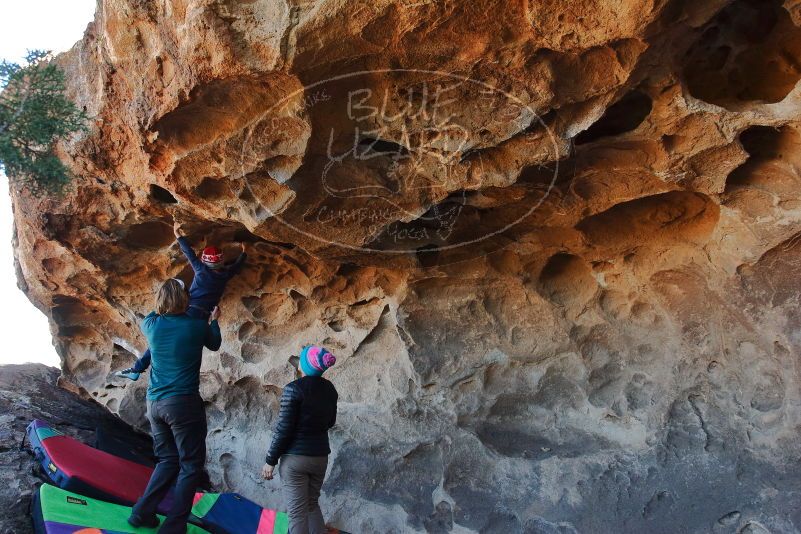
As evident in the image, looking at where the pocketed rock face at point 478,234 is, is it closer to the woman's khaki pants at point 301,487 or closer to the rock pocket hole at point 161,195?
the rock pocket hole at point 161,195

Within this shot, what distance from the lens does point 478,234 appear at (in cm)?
407

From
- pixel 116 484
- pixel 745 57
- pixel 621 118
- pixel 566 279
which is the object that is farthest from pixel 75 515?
pixel 745 57

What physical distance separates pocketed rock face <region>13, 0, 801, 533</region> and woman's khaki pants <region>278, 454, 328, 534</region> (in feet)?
3.27

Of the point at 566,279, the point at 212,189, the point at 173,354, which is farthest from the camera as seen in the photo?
the point at 566,279

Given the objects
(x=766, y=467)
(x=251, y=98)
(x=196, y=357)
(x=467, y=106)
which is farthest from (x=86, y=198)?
(x=766, y=467)

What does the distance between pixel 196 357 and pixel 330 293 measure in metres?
1.41

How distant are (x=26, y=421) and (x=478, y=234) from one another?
3070 mm

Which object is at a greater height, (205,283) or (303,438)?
(205,283)

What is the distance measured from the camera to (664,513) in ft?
11.6

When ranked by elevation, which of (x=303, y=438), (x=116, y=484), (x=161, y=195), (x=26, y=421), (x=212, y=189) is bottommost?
(x=116, y=484)

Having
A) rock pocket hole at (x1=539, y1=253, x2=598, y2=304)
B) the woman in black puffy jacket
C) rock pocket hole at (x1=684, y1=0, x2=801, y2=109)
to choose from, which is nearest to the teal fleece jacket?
the woman in black puffy jacket

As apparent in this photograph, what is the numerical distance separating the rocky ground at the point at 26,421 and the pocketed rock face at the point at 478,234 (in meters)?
0.82

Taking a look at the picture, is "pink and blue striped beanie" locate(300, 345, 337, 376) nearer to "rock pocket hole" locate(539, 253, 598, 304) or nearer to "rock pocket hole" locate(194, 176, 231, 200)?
"rock pocket hole" locate(194, 176, 231, 200)

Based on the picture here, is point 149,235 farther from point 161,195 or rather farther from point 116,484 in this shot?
point 116,484
